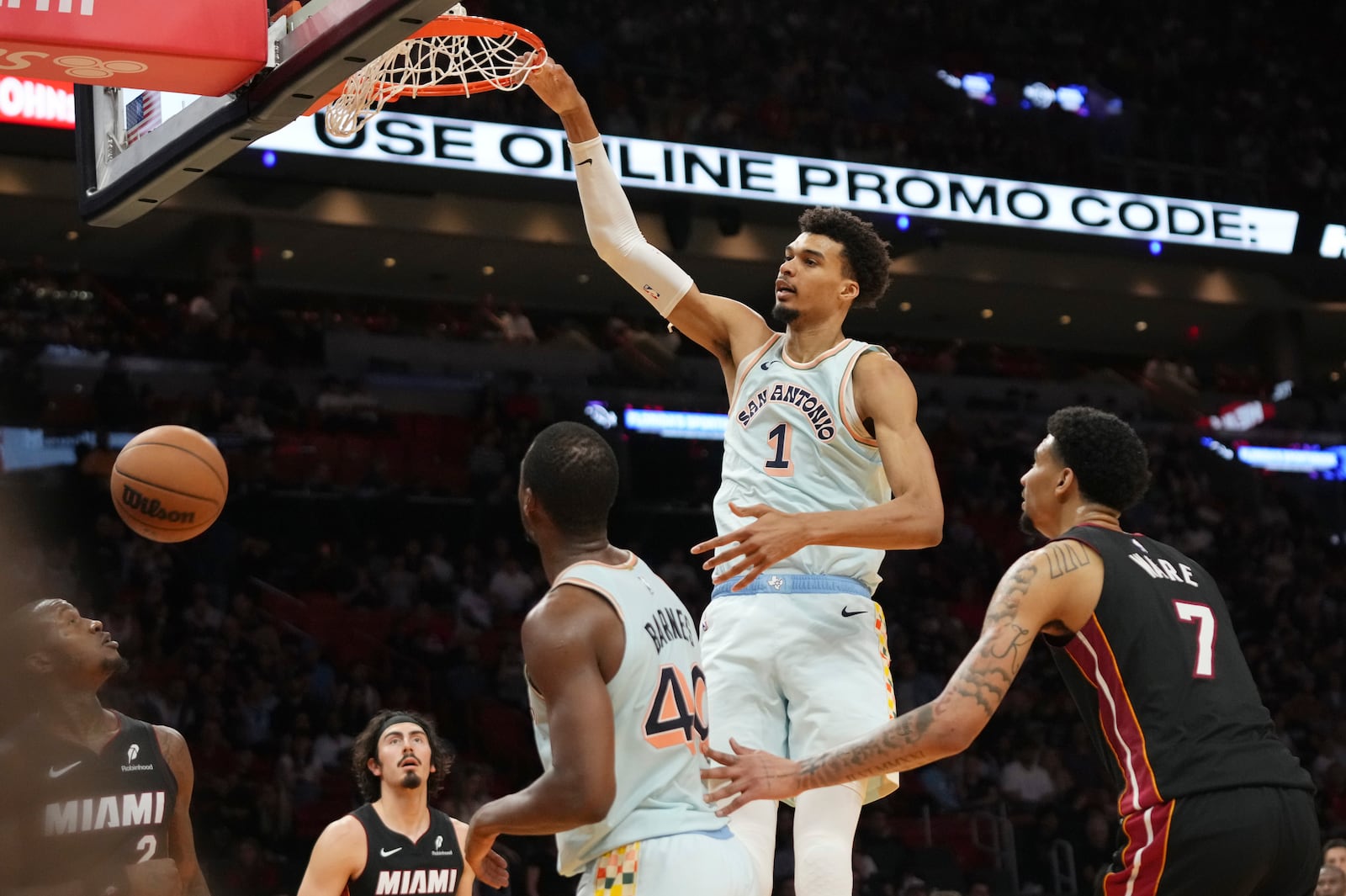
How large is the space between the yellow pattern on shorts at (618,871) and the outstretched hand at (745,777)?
9.2 inches

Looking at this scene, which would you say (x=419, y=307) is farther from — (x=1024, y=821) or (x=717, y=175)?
(x=1024, y=821)

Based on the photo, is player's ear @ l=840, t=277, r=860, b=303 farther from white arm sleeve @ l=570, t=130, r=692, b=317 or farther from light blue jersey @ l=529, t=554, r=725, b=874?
light blue jersey @ l=529, t=554, r=725, b=874

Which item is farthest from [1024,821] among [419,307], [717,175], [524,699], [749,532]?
[749,532]

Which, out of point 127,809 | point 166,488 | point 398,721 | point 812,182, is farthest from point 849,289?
point 812,182

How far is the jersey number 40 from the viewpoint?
12.0ft

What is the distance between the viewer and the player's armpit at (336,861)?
22.6ft

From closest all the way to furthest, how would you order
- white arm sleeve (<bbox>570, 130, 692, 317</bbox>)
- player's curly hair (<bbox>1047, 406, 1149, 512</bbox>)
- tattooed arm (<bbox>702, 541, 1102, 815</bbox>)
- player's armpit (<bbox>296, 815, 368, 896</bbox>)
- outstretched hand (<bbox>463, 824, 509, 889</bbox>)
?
outstretched hand (<bbox>463, 824, 509, 889</bbox>), tattooed arm (<bbox>702, 541, 1102, 815</bbox>), player's curly hair (<bbox>1047, 406, 1149, 512</bbox>), white arm sleeve (<bbox>570, 130, 692, 317</bbox>), player's armpit (<bbox>296, 815, 368, 896</bbox>)

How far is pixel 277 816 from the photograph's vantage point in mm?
11938

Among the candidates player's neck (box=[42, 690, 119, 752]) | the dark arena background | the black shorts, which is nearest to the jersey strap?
the black shorts

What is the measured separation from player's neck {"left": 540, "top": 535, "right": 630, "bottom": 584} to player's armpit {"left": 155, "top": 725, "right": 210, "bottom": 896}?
104 inches

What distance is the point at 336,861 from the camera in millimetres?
6945

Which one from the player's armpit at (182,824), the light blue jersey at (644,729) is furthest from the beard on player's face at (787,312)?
the player's armpit at (182,824)

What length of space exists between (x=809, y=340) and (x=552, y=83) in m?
1.16

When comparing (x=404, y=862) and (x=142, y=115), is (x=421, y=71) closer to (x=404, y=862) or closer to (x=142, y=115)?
(x=142, y=115)
